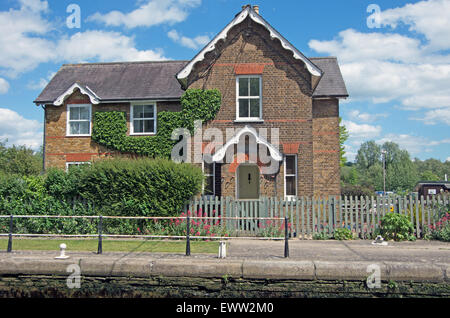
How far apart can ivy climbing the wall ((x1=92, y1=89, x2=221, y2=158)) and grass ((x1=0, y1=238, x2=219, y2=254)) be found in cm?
629

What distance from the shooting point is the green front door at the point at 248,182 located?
18.0 metres

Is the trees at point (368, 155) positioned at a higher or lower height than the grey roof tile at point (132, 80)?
higher

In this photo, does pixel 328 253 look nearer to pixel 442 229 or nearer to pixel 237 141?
pixel 442 229

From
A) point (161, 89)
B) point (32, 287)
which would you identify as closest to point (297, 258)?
point (32, 287)

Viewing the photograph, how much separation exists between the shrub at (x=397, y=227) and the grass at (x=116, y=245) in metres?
5.32

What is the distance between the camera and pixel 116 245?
34.5 ft

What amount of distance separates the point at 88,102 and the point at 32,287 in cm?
1170

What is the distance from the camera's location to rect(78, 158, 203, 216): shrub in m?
12.5

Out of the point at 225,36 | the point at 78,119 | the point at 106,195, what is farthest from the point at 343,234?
the point at 78,119

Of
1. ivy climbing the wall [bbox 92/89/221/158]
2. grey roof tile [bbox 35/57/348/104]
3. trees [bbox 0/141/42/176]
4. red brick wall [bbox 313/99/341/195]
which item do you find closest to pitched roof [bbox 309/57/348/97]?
grey roof tile [bbox 35/57/348/104]

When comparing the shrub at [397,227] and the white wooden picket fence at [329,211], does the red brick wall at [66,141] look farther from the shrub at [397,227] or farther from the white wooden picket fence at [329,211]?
the shrub at [397,227]

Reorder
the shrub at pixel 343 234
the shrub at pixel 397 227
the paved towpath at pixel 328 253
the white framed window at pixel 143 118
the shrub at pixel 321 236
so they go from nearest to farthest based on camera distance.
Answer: the paved towpath at pixel 328 253
the shrub at pixel 397 227
the shrub at pixel 343 234
the shrub at pixel 321 236
the white framed window at pixel 143 118

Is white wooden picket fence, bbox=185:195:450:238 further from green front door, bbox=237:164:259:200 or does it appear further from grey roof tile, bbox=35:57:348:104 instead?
grey roof tile, bbox=35:57:348:104

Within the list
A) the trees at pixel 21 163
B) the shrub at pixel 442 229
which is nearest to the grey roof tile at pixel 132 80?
the shrub at pixel 442 229
